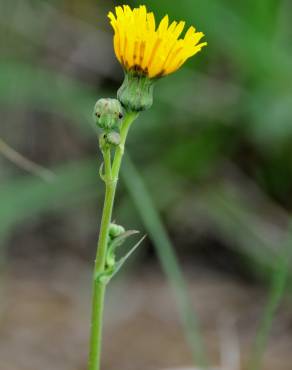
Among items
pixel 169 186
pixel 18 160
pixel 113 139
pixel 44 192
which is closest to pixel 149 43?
pixel 113 139

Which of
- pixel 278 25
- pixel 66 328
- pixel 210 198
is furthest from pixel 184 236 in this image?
pixel 278 25

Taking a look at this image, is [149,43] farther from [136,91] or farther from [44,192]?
[44,192]

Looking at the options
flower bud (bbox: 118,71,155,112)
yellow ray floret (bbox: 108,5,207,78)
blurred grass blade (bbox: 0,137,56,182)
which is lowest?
flower bud (bbox: 118,71,155,112)

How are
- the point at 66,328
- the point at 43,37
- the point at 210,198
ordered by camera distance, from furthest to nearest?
the point at 43,37, the point at 210,198, the point at 66,328

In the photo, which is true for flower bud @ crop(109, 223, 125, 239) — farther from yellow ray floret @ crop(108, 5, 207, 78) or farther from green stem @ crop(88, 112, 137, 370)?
yellow ray floret @ crop(108, 5, 207, 78)

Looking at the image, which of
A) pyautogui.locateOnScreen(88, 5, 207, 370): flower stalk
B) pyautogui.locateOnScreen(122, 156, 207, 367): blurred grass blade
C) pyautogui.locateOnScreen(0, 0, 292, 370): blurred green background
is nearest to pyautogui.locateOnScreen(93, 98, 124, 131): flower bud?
pyautogui.locateOnScreen(88, 5, 207, 370): flower stalk

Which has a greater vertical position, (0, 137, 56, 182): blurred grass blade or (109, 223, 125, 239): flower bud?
(0, 137, 56, 182): blurred grass blade

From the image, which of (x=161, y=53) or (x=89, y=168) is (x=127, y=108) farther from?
(x=89, y=168)
